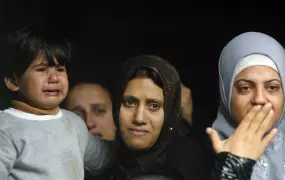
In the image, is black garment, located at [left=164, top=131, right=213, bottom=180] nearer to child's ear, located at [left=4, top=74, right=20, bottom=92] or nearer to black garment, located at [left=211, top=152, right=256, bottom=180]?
black garment, located at [left=211, top=152, right=256, bottom=180]

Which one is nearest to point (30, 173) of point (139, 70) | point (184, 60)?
point (139, 70)

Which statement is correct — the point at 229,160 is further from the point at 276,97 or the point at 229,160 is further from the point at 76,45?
the point at 76,45

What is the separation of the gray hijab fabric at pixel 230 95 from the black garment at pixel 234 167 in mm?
186

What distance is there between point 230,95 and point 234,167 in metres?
0.29

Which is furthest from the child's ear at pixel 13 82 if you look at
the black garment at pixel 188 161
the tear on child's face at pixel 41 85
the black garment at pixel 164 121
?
the black garment at pixel 188 161

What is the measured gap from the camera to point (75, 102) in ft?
7.81

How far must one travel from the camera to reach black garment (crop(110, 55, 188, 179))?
2031mm

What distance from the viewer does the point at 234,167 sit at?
5.60 ft

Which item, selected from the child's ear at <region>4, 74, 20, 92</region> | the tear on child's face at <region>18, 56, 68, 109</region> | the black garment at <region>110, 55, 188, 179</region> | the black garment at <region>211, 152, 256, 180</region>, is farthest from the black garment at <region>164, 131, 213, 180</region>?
the child's ear at <region>4, 74, 20, 92</region>

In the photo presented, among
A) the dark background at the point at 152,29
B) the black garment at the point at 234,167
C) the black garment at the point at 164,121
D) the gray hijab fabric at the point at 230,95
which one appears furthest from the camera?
the dark background at the point at 152,29

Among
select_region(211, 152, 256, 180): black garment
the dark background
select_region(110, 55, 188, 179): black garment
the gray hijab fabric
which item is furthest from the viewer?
the dark background

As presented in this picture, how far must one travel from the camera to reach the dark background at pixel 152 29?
275 centimetres

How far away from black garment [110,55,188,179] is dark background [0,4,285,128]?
579 millimetres

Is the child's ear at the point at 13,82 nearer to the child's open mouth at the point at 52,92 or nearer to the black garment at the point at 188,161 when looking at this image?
the child's open mouth at the point at 52,92
